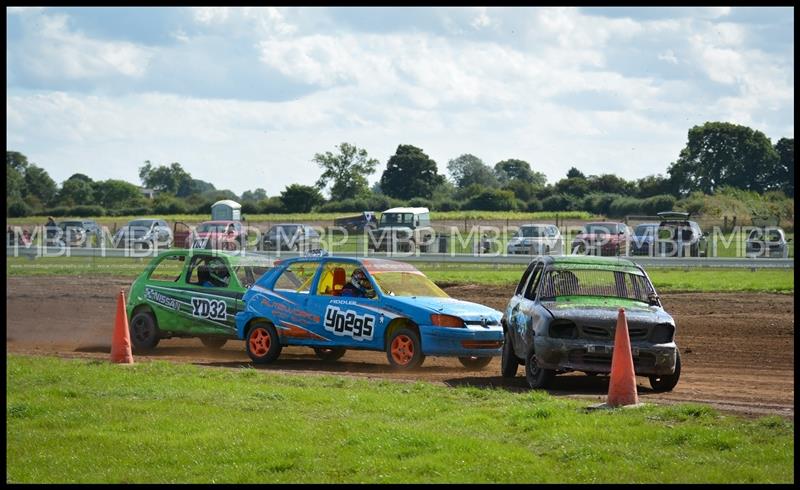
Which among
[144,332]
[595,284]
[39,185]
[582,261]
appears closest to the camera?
[595,284]

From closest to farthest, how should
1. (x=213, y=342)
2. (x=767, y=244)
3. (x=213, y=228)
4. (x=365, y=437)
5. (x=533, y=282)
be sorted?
(x=365, y=437) < (x=533, y=282) < (x=213, y=342) < (x=767, y=244) < (x=213, y=228)

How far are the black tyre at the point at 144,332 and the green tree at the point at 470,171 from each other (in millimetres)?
101034

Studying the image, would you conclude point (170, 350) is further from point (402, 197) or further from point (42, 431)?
point (402, 197)

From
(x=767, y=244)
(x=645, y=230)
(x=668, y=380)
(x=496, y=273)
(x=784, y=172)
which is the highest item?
(x=784, y=172)

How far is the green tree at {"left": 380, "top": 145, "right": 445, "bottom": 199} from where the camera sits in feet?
272

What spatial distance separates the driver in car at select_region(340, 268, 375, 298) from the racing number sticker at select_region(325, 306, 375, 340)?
280mm

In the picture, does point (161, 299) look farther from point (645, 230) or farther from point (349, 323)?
point (645, 230)

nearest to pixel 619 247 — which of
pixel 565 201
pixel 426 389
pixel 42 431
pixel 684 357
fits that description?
pixel 684 357

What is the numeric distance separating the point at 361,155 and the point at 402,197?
18.8 feet

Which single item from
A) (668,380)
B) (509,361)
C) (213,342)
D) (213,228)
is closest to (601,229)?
(213,228)

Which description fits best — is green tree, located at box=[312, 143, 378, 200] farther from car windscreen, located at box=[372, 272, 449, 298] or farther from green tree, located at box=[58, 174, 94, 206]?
car windscreen, located at box=[372, 272, 449, 298]

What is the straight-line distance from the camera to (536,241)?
40.8 meters

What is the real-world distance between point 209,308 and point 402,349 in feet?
12.3
